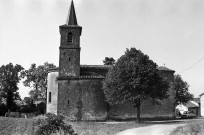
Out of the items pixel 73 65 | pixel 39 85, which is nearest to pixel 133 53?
pixel 73 65

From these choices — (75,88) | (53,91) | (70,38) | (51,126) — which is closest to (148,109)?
(75,88)

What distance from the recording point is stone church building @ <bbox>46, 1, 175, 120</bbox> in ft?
114

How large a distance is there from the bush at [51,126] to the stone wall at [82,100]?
17675 mm

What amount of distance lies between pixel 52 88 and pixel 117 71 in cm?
1063

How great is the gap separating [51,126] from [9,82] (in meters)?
43.0

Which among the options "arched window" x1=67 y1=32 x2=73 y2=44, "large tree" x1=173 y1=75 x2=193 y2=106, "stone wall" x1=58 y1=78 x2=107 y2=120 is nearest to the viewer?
"stone wall" x1=58 y1=78 x2=107 y2=120

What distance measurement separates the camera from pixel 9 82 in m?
56.0

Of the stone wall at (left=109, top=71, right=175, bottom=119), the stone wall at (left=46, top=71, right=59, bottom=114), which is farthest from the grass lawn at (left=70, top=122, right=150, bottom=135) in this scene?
the stone wall at (left=109, top=71, right=175, bottom=119)

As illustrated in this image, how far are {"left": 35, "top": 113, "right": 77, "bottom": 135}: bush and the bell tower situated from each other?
742 inches

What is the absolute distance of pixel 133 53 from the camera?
106 ft

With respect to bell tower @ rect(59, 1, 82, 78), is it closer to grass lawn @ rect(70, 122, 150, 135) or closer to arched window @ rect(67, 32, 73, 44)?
arched window @ rect(67, 32, 73, 44)

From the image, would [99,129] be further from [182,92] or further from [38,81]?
[38,81]

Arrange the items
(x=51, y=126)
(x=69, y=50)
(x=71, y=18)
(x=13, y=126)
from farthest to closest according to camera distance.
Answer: (x=71, y=18), (x=69, y=50), (x=13, y=126), (x=51, y=126)

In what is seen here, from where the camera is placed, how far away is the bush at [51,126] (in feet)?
53.1
